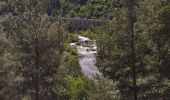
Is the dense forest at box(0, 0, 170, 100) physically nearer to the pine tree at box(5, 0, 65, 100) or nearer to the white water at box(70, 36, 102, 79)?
the pine tree at box(5, 0, 65, 100)

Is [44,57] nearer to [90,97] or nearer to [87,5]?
[90,97]

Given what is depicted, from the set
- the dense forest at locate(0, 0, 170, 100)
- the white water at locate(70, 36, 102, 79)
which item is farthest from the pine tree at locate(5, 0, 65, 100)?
the white water at locate(70, 36, 102, 79)

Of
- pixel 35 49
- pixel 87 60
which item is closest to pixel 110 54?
pixel 35 49

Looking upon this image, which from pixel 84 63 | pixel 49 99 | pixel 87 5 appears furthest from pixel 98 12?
pixel 49 99

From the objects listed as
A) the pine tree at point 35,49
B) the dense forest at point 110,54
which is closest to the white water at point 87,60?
the dense forest at point 110,54

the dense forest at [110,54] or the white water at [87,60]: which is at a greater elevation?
the dense forest at [110,54]

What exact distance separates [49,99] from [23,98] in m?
2.35

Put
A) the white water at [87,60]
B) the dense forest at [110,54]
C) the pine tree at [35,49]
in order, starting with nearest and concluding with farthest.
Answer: the dense forest at [110,54]
the pine tree at [35,49]
the white water at [87,60]

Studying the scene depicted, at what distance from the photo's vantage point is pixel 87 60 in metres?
59.3

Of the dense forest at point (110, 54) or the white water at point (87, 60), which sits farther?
the white water at point (87, 60)

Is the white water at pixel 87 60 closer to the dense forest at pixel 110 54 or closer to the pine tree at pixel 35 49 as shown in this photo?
the dense forest at pixel 110 54

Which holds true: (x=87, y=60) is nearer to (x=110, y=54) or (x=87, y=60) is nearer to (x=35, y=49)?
(x=35, y=49)

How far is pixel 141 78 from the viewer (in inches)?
1121

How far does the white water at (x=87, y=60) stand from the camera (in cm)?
5109
